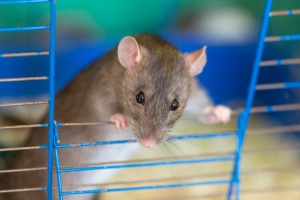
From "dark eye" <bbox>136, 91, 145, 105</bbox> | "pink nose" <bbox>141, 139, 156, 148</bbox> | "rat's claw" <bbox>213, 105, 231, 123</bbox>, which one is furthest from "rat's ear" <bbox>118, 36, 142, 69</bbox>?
"rat's claw" <bbox>213, 105, 231, 123</bbox>

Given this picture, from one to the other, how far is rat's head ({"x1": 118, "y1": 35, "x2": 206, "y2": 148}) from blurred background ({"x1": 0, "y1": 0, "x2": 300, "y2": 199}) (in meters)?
0.91

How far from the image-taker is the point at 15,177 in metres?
2.14

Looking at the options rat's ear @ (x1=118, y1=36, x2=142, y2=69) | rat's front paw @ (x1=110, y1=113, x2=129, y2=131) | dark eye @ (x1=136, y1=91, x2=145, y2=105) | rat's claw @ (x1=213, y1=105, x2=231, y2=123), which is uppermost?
rat's ear @ (x1=118, y1=36, x2=142, y2=69)

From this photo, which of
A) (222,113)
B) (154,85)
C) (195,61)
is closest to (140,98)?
(154,85)

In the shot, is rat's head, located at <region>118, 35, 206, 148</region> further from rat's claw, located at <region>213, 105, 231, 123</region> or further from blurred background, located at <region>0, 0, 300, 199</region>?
blurred background, located at <region>0, 0, 300, 199</region>

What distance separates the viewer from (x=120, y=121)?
1838mm

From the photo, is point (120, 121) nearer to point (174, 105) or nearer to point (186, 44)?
point (174, 105)

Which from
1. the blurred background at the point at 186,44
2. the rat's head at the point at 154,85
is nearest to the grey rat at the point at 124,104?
the rat's head at the point at 154,85

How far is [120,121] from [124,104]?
7 cm

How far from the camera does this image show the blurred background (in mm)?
2766

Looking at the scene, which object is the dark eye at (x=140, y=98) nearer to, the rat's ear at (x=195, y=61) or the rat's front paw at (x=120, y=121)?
the rat's front paw at (x=120, y=121)

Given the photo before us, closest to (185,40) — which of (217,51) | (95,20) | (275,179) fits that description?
(217,51)

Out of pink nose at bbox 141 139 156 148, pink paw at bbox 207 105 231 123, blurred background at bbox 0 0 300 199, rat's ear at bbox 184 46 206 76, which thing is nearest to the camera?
pink nose at bbox 141 139 156 148

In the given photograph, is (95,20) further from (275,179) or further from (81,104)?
(275,179)
